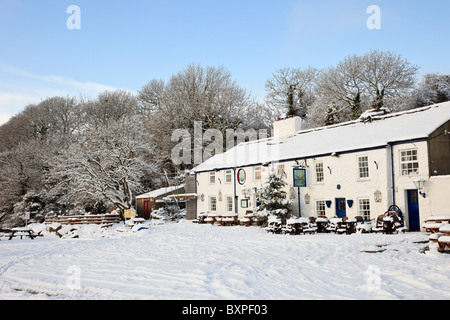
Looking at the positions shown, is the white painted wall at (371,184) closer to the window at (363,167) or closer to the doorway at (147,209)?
the window at (363,167)

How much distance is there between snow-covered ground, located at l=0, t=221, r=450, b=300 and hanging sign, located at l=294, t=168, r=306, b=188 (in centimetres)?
821

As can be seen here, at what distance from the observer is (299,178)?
77.3 feet

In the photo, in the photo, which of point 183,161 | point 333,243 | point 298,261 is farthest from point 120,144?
point 298,261

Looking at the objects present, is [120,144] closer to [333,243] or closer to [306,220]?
[306,220]

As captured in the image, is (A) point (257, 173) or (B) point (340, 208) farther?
(A) point (257, 173)

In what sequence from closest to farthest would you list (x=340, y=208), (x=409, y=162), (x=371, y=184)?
(x=409, y=162) < (x=371, y=184) < (x=340, y=208)

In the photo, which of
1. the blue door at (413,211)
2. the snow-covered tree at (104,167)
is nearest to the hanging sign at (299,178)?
the blue door at (413,211)

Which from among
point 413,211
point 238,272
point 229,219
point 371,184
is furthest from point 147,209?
point 238,272

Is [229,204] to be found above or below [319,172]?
below

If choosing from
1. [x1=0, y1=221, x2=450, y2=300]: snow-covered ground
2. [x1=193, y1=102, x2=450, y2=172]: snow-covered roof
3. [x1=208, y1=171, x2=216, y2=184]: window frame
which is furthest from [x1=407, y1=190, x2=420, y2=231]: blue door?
[x1=208, y1=171, x2=216, y2=184]: window frame

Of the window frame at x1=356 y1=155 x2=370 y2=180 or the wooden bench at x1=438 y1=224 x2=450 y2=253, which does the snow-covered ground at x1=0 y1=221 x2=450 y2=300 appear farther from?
the window frame at x1=356 y1=155 x2=370 y2=180

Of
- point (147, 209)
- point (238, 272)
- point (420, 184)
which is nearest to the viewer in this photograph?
point (238, 272)

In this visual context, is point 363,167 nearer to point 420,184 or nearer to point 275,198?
point 420,184

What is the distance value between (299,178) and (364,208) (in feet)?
13.3
